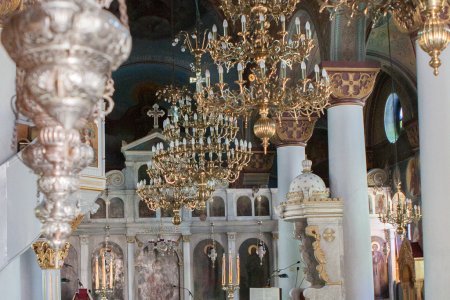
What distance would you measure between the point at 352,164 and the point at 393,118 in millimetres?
8720

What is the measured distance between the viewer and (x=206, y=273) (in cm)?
1742

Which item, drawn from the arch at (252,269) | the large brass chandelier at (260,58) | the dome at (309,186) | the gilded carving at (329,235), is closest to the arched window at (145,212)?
the arch at (252,269)

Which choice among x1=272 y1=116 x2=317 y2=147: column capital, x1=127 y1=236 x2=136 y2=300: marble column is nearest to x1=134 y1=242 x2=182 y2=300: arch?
x1=127 y1=236 x2=136 y2=300: marble column

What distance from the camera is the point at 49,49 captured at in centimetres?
232

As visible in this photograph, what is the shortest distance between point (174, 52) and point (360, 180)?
10.9 metres

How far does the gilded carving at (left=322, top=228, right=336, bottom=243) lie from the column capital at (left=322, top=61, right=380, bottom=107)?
1.96 m

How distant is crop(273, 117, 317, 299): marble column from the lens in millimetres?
13859

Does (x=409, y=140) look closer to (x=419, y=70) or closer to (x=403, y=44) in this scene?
(x=403, y=44)

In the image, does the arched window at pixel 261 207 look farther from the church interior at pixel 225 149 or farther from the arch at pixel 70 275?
the arch at pixel 70 275

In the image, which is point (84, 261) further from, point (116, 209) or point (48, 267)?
point (48, 267)

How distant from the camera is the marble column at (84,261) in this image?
16.7 metres

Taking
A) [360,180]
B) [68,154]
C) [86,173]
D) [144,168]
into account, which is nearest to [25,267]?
[86,173]

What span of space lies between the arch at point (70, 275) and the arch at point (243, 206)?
12.6 ft

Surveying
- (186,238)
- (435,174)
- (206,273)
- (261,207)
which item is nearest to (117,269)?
(186,238)
